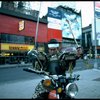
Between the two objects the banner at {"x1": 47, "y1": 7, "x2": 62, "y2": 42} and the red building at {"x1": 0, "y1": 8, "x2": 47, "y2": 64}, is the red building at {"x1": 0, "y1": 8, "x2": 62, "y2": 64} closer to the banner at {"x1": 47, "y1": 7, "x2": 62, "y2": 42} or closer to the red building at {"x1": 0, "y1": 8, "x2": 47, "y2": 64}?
the red building at {"x1": 0, "y1": 8, "x2": 47, "y2": 64}

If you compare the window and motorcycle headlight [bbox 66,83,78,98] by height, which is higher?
the window

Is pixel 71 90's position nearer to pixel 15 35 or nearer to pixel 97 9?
pixel 97 9

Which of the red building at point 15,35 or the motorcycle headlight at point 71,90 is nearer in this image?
the motorcycle headlight at point 71,90

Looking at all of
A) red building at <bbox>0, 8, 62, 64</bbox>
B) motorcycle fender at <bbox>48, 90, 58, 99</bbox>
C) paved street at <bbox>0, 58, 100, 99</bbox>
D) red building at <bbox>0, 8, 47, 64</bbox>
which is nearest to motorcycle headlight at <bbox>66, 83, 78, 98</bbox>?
motorcycle fender at <bbox>48, 90, 58, 99</bbox>

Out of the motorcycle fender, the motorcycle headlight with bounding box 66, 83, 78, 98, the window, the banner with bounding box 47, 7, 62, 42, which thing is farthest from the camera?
the banner with bounding box 47, 7, 62, 42

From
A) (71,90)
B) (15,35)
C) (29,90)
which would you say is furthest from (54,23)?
(71,90)

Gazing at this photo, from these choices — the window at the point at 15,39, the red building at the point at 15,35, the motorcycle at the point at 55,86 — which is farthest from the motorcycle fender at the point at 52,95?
the window at the point at 15,39

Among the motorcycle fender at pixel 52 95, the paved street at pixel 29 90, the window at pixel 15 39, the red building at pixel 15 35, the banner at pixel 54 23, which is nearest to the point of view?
the motorcycle fender at pixel 52 95

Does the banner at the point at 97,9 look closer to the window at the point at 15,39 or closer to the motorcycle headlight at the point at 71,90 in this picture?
the window at the point at 15,39

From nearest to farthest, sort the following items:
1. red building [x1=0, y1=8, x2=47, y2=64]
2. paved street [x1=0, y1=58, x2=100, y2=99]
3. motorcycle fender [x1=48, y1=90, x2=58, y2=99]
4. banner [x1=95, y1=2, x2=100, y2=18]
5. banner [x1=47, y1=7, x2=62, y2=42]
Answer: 1. motorcycle fender [x1=48, y1=90, x2=58, y2=99]
2. paved street [x1=0, y1=58, x2=100, y2=99]
3. banner [x1=95, y1=2, x2=100, y2=18]
4. red building [x1=0, y1=8, x2=47, y2=64]
5. banner [x1=47, y1=7, x2=62, y2=42]

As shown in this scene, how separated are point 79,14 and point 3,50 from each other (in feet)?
100

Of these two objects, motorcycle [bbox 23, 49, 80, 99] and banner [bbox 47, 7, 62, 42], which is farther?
banner [bbox 47, 7, 62, 42]

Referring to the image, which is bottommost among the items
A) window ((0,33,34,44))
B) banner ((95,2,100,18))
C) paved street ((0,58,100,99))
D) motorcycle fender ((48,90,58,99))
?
paved street ((0,58,100,99))

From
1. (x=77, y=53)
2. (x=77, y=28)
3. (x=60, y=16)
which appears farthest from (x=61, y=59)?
(x=77, y=28)
